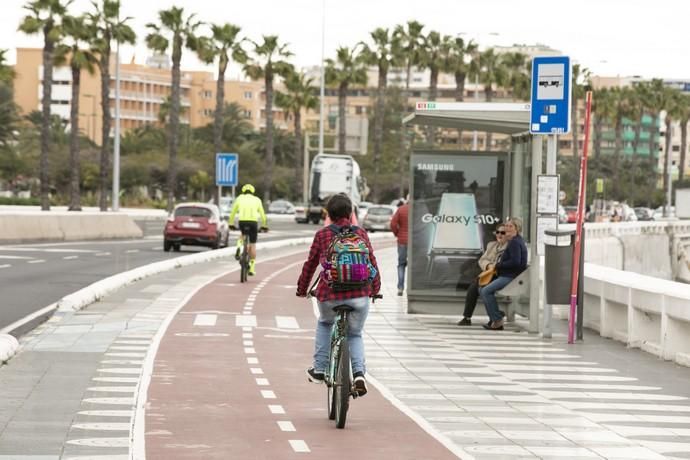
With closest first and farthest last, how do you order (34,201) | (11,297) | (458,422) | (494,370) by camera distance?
(458,422), (494,370), (11,297), (34,201)

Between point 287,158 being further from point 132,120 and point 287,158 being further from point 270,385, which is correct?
point 270,385

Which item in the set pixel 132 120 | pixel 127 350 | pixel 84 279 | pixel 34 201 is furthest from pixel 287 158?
pixel 127 350

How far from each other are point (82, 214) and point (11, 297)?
2760 centimetres

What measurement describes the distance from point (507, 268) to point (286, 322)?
10.6 ft

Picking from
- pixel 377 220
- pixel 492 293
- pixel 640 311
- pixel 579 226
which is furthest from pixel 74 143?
pixel 640 311

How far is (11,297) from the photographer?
1009 inches

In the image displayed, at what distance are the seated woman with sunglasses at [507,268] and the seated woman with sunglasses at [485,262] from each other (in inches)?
7.7

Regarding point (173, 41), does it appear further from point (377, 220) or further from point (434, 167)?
point (434, 167)

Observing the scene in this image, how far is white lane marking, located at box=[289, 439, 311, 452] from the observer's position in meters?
10.5

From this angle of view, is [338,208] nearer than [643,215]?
Yes

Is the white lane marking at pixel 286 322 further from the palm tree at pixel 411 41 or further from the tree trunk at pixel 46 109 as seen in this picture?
the palm tree at pixel 411 41

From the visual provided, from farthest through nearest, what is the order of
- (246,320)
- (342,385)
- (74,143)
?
(74,143) → (246,320) → (342,385)

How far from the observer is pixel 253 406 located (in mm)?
12883

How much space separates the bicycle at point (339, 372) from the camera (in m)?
11.5
